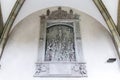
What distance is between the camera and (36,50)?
15.9 ft

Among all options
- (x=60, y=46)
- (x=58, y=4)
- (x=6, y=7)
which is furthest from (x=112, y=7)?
(x=6, y=7)

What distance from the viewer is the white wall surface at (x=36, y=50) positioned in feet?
14.8

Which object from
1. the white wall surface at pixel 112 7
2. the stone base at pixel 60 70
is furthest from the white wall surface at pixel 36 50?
the white wall surface at pixel 112 7

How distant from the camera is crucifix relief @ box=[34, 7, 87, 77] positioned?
4520mm

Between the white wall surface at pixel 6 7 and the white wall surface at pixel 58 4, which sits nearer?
the white wall surface at pixel 6 7

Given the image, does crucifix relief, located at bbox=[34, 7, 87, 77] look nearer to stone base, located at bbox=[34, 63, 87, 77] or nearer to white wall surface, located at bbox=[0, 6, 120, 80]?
stone base, located at bbox=[34, 63, 87, 77]

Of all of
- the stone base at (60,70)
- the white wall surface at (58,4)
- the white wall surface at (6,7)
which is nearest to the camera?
the stone base at (60,70)

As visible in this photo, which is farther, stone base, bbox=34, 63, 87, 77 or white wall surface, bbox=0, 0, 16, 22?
white wall surface, bbox=0, 0, 16, 22

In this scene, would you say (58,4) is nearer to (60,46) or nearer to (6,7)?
(60,46)

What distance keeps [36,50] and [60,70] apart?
0.85 m

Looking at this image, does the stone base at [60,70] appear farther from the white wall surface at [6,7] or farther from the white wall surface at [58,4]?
the white wall surface at [6,7]

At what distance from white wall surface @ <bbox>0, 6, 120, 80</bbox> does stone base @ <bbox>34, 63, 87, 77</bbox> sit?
138mm

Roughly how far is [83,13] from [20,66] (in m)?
2.36

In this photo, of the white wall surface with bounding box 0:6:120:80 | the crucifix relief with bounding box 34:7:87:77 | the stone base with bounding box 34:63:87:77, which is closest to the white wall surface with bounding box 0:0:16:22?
the white wall surface with bounding box 0:6:120:80
